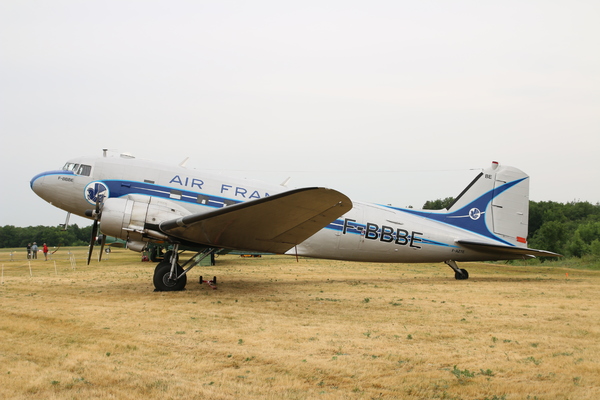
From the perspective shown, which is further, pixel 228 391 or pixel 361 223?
pixel 361 223

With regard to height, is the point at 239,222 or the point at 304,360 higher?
the point at 239,222

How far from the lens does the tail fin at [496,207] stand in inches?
635

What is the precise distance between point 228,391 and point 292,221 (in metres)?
6.68

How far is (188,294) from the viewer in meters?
11.5

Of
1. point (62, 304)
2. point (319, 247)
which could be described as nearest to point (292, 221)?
point (319, 247)

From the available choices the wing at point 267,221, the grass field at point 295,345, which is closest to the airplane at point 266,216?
the wing at point 267,221

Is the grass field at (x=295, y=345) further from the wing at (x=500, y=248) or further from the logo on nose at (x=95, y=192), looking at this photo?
the wing at (x=500, y=248)

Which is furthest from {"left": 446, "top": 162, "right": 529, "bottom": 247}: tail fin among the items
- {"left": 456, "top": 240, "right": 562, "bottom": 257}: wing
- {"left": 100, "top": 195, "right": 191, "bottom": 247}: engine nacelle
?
{"left": 100, "top": 195, "right": 191, "bottom": 247}: engine nacelle

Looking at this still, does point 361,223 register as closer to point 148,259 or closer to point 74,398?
point 74,398

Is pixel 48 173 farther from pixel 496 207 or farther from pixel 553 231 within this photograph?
pixel 553 231

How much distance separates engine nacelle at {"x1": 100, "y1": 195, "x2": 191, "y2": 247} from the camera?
11281mm

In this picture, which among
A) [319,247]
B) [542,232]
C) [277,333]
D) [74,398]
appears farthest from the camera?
[542,232]

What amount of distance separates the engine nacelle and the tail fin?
31.7ft

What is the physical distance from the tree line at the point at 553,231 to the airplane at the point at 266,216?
210 cm
